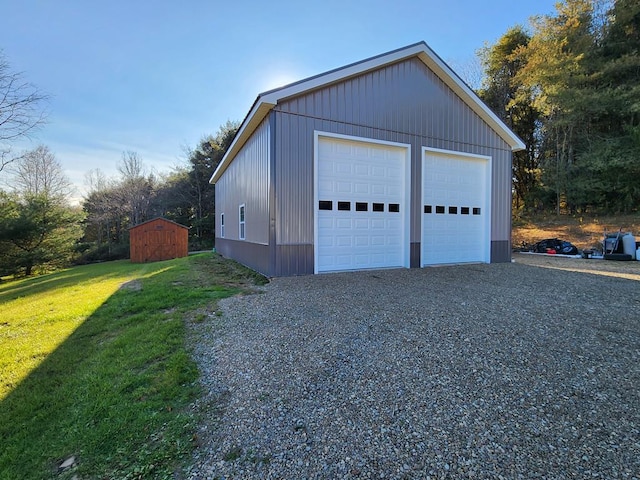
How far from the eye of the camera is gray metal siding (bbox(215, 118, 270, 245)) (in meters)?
7.20

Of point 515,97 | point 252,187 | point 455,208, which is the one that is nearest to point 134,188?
point 252,187

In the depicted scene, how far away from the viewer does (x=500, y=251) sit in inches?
388

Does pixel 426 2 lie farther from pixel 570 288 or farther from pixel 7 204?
pixel 7 204

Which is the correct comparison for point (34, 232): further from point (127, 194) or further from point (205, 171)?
point (205, 171)

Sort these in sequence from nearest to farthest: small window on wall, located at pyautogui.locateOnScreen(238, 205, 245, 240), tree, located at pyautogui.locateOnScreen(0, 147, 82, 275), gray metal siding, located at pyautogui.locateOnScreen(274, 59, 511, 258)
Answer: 1. gray metal siding, located at pyautogui.locateOnScreen(274, 59, 511, 258)
2. small window on wall, located at pyautogui.locateOnScreen(238, 205, 245, 240)
3. tree, located at pyautogui.locateOnScreen(0, 147, 82, 275)

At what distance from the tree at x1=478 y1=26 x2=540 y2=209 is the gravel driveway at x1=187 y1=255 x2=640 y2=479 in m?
18.9

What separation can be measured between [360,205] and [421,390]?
19.1 ft

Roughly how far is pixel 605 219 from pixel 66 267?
3309 cm

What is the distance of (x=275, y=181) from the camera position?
6.67 meters

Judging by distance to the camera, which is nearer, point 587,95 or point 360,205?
point 360,205

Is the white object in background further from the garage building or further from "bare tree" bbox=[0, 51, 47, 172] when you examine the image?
"bare tree" bbox=[0, 51, 47, 172]

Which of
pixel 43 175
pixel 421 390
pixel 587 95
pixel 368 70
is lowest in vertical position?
pixel 421 390

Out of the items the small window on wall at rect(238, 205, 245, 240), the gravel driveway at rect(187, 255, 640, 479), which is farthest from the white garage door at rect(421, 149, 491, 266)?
the small window on wall at rect(238, 205, 245, 240)

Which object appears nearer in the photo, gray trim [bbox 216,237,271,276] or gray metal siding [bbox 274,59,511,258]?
gray metal siding [bbox 274,59,511,258]
